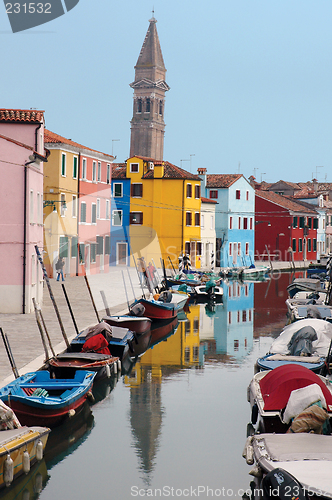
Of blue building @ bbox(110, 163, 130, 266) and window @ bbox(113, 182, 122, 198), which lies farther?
window @ bbox(113, 182, 122, 198)

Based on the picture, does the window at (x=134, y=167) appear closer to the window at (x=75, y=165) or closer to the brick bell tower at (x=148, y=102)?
the window at (x=75, y=165)

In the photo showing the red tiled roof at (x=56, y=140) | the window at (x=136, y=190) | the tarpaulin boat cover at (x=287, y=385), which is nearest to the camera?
the tarpaulin boat cover at (x=287, y=385)

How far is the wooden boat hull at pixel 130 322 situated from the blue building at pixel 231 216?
122ft

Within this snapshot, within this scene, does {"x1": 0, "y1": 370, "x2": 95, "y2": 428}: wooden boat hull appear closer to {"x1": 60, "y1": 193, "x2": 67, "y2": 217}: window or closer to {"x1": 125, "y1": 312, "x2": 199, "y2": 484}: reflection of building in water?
{"x1": 125, "y1": 312, "x2": 199, "y2": 484}: reflection of building in water

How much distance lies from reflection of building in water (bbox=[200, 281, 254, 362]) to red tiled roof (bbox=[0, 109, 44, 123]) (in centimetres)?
1125

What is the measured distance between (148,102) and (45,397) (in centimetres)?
9853

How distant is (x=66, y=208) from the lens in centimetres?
3991

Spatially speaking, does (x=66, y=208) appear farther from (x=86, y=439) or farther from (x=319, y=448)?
(x=319, y=448)

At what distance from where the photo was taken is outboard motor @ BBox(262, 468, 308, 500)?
8.11 m

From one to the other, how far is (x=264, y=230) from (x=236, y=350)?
48.3 m

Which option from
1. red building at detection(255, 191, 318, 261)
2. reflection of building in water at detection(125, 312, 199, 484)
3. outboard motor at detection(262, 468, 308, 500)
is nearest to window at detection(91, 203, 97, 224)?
reflection of building in water at detection(125, 312, 199, 484)

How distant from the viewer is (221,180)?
6294cm

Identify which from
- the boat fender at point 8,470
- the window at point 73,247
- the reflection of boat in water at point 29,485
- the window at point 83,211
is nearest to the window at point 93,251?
the window at point 83,211

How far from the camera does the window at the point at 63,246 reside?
3900 centimetres
